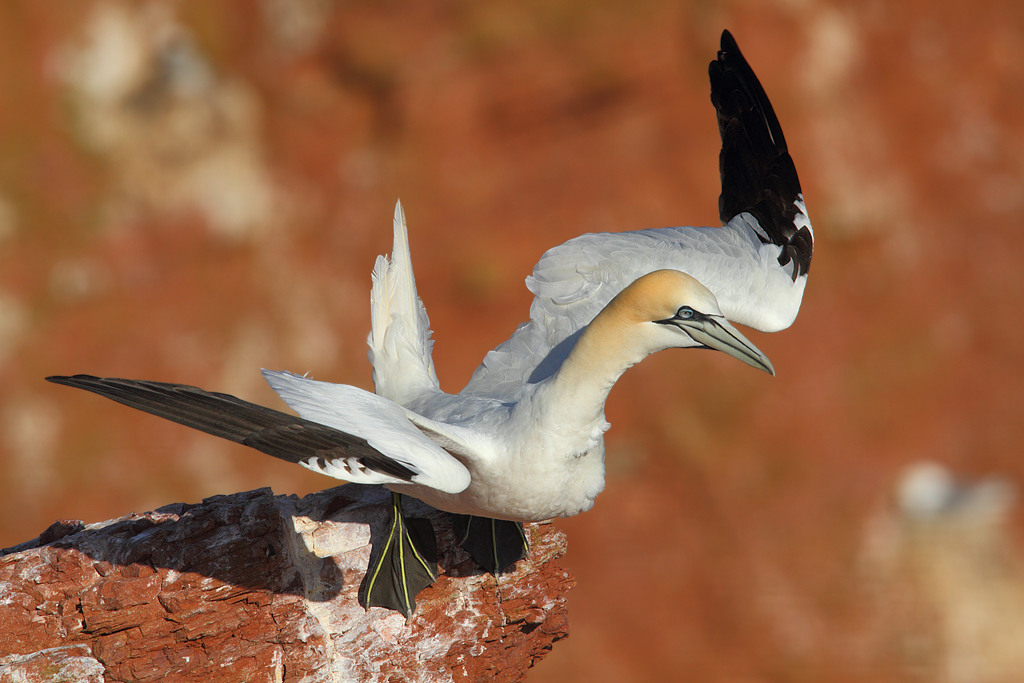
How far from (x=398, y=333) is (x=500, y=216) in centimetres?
768

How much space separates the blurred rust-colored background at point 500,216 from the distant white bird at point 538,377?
632 cm

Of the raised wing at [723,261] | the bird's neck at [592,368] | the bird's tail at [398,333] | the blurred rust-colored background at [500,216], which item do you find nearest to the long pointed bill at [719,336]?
the bird's neck at [592,368]

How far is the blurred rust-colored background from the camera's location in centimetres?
1103

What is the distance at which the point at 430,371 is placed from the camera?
14.3 ft

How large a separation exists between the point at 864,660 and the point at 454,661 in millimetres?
6838

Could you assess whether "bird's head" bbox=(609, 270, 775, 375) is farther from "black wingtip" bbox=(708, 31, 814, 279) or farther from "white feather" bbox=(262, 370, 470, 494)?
"black wingtip" bbox=(708, 31, 814, 279)

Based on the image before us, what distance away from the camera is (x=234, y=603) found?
3.73 metres

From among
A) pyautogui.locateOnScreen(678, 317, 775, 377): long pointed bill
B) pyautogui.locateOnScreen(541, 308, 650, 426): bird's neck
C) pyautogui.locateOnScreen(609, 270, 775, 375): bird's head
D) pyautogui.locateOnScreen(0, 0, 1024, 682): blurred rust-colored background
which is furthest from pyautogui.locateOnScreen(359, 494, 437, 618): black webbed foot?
pyautogui.locateOnScreen(0, 0, 1024, 682): blurred rust-colored background

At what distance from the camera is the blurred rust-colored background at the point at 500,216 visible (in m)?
11.0

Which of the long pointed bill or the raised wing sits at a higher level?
the raised wing

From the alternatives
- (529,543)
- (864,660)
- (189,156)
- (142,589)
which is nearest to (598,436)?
(529,543)

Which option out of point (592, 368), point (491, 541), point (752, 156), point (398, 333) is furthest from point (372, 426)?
point (752, 156)

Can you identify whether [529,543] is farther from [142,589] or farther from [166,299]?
[166,299]

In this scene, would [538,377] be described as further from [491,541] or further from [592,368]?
[491,541]
